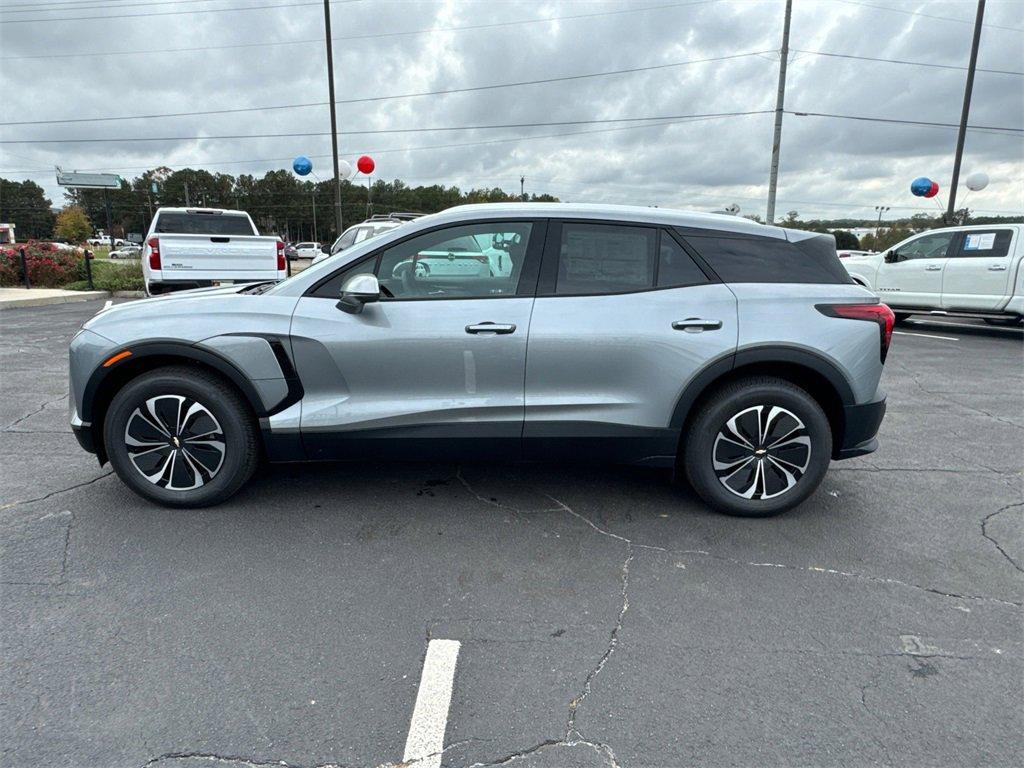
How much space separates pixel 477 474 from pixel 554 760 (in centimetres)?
243

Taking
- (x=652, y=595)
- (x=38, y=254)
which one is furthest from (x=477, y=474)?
(x=38, y=254)

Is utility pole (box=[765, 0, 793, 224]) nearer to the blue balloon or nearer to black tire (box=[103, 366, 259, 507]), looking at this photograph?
the blue balloon

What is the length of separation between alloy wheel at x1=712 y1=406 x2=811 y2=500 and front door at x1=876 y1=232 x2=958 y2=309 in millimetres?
9950

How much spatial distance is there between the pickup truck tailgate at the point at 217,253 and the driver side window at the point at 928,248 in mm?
11234

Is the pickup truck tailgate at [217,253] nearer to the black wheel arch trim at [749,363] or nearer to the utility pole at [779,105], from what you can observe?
the black wheel arch trim at [749,363]

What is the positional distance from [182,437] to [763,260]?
343cm

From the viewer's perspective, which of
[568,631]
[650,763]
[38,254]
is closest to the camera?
[650,763]

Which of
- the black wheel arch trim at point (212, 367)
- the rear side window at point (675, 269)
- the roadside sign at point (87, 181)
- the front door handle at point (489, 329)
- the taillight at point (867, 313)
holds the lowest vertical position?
the black wheel arch trim at point (212, 367)

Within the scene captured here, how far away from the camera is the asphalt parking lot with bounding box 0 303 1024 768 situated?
212 cm

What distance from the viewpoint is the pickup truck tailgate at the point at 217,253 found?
10242 millimetres

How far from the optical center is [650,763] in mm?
2016

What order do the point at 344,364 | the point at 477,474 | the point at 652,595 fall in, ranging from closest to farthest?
the point at 652,595
the point at 344,364
the point at 477,474

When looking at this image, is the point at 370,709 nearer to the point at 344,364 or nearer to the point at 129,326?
the point at 344,364

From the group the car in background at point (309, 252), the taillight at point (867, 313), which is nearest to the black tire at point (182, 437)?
the taillight at point (867, 313)
